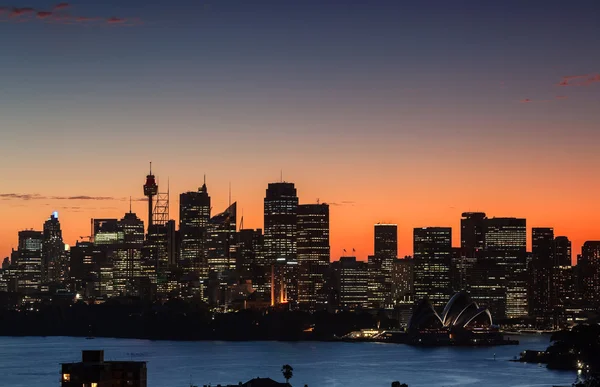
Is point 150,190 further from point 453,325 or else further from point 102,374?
point 102,374

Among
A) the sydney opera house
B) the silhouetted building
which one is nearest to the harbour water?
the sydney opera house

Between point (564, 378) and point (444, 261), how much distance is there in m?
104

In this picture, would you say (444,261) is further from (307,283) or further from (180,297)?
(180,297)

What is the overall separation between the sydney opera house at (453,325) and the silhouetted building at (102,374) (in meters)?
98.2

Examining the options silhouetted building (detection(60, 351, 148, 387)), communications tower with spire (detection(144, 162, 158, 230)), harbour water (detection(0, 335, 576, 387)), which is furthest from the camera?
communications tower with spire (detection(144, 162, 158, 230))

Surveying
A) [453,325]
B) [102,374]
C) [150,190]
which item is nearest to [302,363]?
[453,325]

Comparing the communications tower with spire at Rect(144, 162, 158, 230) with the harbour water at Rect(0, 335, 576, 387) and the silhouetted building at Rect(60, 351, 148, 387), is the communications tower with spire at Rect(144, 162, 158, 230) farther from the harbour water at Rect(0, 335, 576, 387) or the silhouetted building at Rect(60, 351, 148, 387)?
the silhouetted building at Rect(60, 351, 148, 387)

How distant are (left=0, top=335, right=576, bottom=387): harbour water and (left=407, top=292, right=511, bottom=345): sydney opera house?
11.9 ft

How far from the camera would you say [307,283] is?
17975 centimetres

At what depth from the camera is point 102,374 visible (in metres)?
39.5

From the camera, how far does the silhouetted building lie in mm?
39406

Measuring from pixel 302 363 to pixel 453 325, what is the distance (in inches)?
1755

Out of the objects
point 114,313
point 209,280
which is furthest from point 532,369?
point 209,280

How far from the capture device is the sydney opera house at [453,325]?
136750mm
